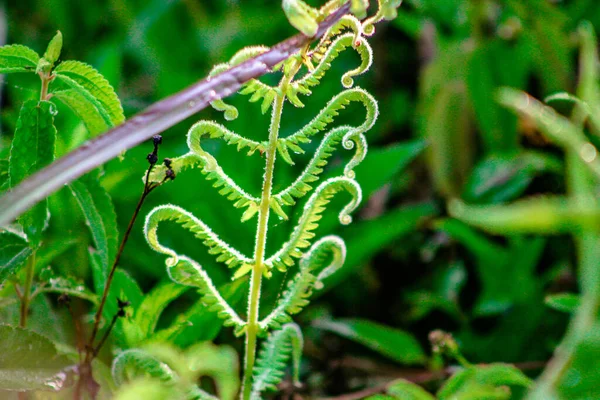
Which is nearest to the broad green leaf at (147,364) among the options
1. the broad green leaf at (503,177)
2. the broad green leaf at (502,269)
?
the broad green leaf at (502,269)

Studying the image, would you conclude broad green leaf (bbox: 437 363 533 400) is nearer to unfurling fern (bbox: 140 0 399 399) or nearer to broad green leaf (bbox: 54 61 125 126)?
unfurling fern (bbox: 140 0 399 399)

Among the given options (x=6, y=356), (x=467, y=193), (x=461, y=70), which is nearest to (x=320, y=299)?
(x=467, y=193)

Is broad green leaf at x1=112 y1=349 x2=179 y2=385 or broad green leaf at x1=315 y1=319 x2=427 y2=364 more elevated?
broad green leaf at x1=315 y1=319 x2=427 y2=364

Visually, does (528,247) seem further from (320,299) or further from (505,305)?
(320,299)

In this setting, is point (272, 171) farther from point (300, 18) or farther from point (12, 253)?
point (12, 253)

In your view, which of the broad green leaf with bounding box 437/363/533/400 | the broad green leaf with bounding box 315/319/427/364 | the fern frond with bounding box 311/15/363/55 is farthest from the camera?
the broad green leaf with bounding box 315/319/427/364

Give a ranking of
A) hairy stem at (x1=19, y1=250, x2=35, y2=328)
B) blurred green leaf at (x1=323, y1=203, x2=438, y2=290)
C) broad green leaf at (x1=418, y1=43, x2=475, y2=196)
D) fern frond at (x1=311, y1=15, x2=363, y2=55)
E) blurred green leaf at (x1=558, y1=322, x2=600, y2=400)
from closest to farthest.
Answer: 1. blurred green leaf at (x1=558, y1=322, x2=600, y2=400)
2. fern frond at (x1=311, y1=15, x2=363, y2=55)
3. hairy stem at (x1=19, y1=250, x2=35, y2=328)
4. blurred green leaf at (x1=323, y1=203, x2=438, y2=290)
5. broad green leaf at (x1=418, y1=43, x2=475, y2=196)

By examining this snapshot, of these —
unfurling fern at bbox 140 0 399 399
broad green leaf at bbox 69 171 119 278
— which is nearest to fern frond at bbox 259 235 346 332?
unfurling fern at bbox 140 0 399 399
